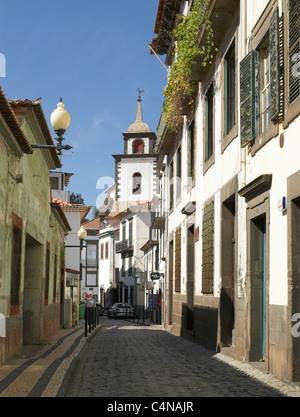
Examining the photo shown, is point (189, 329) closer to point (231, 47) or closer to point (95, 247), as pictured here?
point (231, 47)

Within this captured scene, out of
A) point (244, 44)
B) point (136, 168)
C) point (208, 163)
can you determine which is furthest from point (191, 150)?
point (136, 168)

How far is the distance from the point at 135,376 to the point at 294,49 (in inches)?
206

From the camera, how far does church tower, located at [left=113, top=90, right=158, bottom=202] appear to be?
220 ft

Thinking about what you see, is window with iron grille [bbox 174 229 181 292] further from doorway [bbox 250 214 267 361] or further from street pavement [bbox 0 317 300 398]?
doorway [bbox 250 214 267 361]

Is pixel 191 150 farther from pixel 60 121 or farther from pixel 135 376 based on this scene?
pixel 135 376

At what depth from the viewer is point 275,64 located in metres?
9.52

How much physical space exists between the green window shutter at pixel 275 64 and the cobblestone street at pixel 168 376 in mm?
3826

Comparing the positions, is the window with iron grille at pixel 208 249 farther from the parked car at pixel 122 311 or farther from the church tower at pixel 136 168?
the church tower at pixel 136 168

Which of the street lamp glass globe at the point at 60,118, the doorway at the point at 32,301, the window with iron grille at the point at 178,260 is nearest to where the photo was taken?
the street lamp glass globe at the point at 60,118

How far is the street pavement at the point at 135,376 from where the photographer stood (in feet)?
26.6

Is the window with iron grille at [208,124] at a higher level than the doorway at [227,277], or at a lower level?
higher

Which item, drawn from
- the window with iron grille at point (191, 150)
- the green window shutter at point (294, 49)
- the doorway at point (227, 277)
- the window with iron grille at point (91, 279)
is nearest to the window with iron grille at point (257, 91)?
the green window shutter at point (294, 49)

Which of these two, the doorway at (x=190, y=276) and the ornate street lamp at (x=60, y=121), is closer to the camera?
the ornate street lamp at (x=60, y=121)
